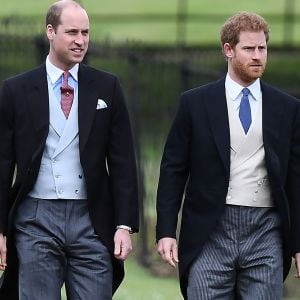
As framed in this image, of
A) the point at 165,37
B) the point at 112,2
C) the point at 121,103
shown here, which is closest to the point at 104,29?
the point at 165,37

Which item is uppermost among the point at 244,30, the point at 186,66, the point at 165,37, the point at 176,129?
the point at 244,30

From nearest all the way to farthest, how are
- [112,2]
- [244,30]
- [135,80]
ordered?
1. [244,30]
2. [135,80]
3. [112,2]

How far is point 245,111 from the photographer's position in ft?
24.3

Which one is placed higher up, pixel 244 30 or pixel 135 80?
pixel 244 30

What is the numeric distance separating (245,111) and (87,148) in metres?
0.77

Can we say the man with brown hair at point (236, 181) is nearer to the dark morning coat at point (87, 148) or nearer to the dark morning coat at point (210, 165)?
the dark morning coat at point (210, 165)

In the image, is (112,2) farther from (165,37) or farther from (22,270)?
(22,270)

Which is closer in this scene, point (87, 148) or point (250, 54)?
point (250, 54)

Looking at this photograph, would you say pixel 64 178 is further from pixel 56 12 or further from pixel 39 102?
pixel 56 12

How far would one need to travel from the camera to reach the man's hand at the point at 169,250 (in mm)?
7328

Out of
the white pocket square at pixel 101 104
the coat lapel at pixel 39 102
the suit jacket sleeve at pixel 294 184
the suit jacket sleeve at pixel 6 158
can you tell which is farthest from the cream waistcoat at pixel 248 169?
the suit jacket sleeve at pixel 6 158

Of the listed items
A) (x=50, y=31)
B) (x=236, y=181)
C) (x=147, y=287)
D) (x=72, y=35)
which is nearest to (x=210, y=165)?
(x=236, y=181)

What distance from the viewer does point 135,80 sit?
14141 millimetres

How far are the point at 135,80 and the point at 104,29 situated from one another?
1885 cm
